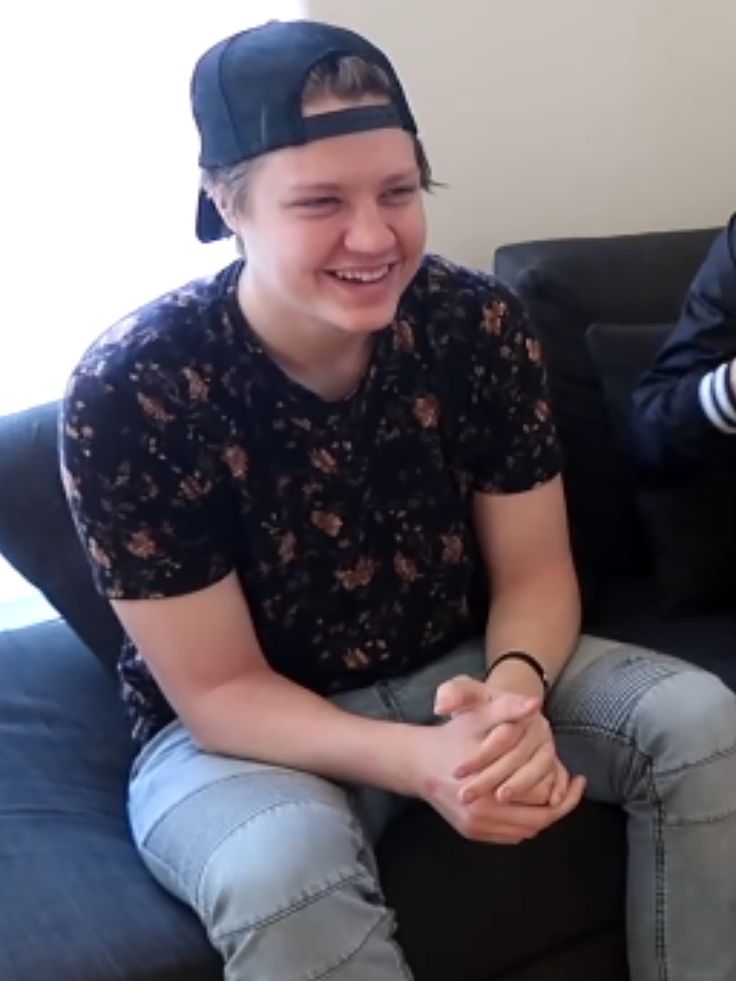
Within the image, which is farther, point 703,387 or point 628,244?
point 628,244

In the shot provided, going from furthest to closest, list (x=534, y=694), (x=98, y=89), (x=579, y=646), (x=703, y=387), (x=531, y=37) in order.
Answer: (x=531, y=37) → (x=98, y=89) → (x=703, y=387) → (x=579, y=646) → (x=534, y=694)

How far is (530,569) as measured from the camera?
65.8 inches

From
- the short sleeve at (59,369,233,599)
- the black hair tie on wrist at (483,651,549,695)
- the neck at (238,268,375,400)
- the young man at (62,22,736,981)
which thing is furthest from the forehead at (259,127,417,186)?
the black hair tie on wrist at (483,651,549,695)

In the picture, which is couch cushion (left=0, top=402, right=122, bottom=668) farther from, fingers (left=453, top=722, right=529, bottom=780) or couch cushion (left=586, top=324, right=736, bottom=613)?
couch cushion (left=586, top=324, right=736, bottom=613)

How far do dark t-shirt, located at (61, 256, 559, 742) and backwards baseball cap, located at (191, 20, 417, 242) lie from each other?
7.3 inches

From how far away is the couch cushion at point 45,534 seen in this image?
5.76 ft

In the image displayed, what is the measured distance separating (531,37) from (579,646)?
3.20ft

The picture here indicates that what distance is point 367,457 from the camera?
1569mm

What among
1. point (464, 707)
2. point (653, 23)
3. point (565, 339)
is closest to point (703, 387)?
point (565, 339)

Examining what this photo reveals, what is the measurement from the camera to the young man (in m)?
1.39

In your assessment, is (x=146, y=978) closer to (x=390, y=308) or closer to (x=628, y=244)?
(x=390, y=308)

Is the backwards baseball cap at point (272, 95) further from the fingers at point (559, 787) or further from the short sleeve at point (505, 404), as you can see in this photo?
the fingers at point (559, 787)

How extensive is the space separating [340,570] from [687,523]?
0.55 metres

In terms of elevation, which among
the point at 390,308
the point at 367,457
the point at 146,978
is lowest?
the point at 146,978
